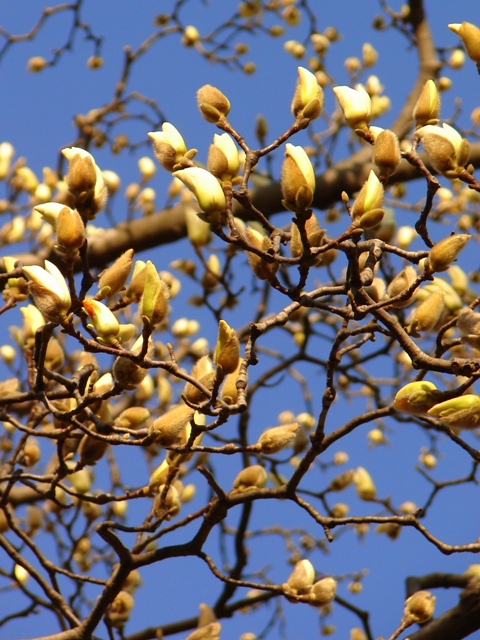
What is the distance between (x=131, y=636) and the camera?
6.09ft

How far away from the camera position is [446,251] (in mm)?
1032

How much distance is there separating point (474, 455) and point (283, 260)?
0.38m

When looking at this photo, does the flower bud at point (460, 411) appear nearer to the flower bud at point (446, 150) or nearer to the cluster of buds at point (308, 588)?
the flower bud at point (446, 150)

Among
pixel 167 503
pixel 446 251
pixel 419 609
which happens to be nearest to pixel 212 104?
pixel 446 251

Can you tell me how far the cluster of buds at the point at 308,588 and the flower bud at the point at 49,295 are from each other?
1.84ft

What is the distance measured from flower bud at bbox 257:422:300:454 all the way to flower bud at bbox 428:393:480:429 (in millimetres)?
271

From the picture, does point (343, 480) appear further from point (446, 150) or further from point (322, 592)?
point (446, 150)

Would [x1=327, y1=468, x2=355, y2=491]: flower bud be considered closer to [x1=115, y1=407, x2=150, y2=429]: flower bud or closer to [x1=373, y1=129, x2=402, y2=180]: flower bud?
[x1=115, y1=407, x2=150, y2=429]: flower bud

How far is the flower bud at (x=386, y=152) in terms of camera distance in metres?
1.10

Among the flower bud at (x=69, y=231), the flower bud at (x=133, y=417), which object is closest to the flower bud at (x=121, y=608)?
the flower bud at (x=133, y=417)

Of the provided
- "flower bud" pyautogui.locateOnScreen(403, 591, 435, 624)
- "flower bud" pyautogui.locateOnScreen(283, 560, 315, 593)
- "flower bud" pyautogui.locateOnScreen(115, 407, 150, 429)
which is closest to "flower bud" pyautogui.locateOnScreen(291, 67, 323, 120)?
"flower bud" pyautogui.locateOnScreen(115, 407, 150, 429)

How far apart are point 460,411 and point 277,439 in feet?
1.02

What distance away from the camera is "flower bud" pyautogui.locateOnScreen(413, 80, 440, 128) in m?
1.19

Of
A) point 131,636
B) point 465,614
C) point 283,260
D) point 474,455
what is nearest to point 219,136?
point 283,260
